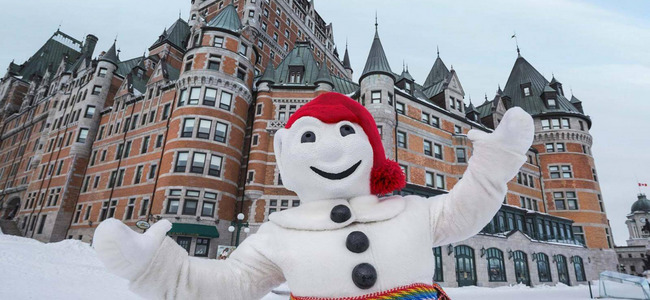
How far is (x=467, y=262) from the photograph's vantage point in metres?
20.1

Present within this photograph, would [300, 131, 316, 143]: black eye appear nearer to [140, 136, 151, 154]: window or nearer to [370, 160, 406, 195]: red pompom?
[370, 160, 406, 195]: red pompom

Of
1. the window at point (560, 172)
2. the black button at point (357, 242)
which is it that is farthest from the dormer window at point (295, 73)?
the black button at point (357, 242)

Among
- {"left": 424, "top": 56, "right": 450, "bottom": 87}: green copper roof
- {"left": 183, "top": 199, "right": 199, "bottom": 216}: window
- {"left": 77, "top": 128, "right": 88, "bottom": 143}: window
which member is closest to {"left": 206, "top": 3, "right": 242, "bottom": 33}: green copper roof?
{"left": 183, "top": 199, "right": 199, "bottom": 216}: window

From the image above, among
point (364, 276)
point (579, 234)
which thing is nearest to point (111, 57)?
point (364, 276)

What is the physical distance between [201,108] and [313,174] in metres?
22.4

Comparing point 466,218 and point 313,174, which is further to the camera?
point 313,174

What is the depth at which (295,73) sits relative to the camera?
2667cm

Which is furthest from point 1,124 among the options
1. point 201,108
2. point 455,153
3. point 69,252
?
point 455,153

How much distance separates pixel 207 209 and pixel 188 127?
19.1 ft

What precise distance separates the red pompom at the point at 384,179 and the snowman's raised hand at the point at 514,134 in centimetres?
78

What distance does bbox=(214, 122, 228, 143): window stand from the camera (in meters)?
23.0

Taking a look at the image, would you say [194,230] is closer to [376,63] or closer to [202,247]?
[202,247]

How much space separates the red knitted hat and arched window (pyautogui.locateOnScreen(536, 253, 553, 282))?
2621cm

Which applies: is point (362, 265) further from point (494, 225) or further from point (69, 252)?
point (494, 225)
